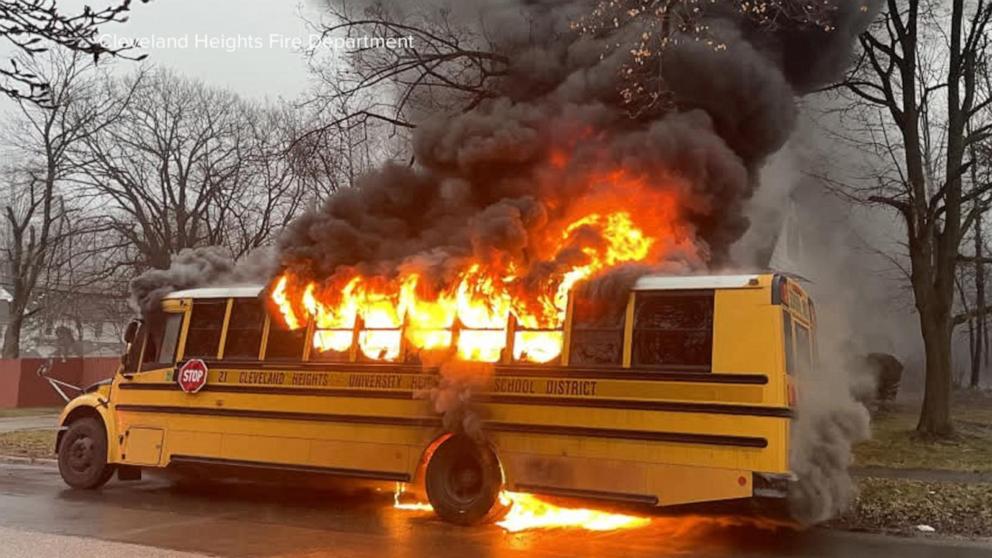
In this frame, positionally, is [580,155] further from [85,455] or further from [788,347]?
[85,455]

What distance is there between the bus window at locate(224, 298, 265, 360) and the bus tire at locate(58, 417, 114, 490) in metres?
2.25

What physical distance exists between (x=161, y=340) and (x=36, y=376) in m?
18.0

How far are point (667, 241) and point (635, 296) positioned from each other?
4.79ft

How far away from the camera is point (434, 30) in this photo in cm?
1231

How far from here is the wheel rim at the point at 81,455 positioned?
9922 mm

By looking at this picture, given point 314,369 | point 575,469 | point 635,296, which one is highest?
point 635,296

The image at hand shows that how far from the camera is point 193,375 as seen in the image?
30.5 feet

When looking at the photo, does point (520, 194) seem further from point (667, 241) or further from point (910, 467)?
point (910, 467)

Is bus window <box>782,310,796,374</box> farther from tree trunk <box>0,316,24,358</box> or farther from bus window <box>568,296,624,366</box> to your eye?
tree trunk <box>0,316,24,358</box>

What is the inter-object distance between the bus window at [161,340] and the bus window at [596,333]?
16.4 ft

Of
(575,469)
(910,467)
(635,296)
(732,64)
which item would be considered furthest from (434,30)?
(910,467)

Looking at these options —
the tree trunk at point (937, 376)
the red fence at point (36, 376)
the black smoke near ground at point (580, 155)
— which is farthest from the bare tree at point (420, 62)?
the red fence at point (36, 376)

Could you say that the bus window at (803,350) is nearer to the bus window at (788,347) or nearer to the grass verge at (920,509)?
the bus window at (788,347)

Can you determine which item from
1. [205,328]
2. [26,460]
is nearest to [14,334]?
[26,460]
